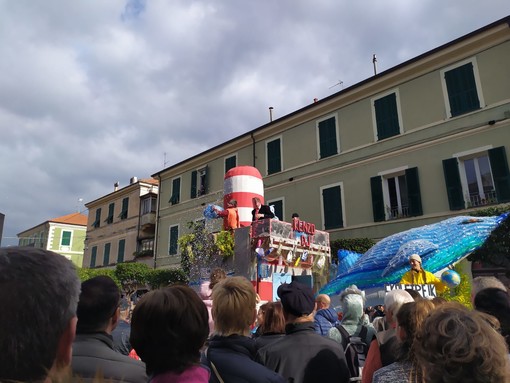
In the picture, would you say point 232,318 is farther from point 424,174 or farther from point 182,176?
point 182,176

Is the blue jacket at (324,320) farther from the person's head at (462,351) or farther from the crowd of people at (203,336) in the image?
the person's head at (462,351)

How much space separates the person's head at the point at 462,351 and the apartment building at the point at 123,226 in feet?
82.4

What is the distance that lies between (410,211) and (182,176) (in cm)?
1510

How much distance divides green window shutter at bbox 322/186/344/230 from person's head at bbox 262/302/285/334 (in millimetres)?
13017

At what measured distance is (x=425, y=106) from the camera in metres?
14.3

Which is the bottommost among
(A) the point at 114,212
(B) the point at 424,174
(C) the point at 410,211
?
(C) the point at 410,211

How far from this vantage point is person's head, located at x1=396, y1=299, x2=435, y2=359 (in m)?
2.28

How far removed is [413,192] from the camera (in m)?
13.8

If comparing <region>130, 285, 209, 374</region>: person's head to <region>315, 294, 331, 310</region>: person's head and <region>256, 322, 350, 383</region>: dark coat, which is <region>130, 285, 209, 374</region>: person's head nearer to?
<region>256, 322, 350, 383</region>: dark coat

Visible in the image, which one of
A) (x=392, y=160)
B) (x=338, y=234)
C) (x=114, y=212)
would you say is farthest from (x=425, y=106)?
(x=114, y=212)

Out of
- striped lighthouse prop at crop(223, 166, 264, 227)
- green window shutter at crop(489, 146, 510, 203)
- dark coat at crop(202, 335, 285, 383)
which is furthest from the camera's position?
green window shutter at crop(489, 146, 510, 203)

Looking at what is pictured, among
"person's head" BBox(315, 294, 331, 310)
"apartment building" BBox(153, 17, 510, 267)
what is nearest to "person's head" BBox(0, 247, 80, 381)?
"person's head" BBox(315, 294, 331, 310)

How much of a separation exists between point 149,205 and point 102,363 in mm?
26046

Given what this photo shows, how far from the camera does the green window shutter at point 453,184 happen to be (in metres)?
12.7
